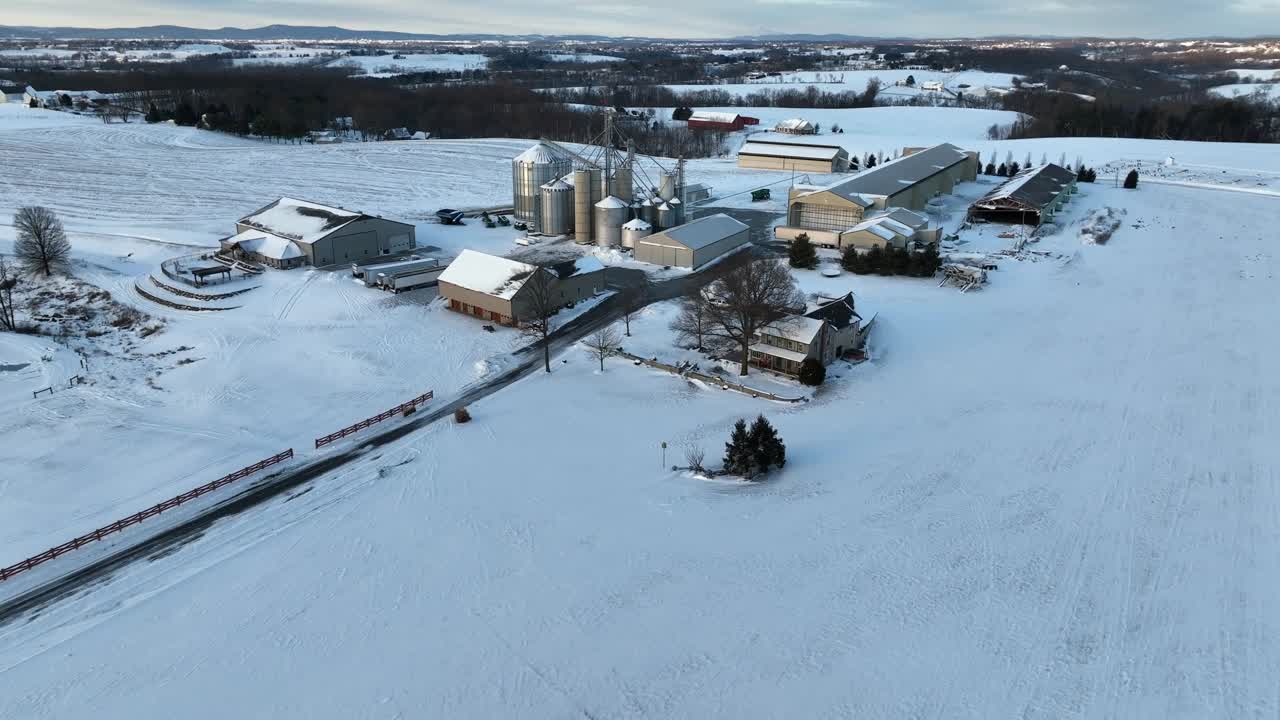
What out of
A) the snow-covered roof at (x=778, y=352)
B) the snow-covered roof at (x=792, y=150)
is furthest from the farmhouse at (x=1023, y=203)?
the snow-covered roof at (x=778, y=352)

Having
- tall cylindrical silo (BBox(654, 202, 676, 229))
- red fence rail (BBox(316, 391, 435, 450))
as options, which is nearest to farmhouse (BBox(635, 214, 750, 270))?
tall cylindrical silo (BBox(654, 202, 676, 229))

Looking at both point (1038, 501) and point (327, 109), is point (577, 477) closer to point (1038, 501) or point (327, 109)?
point (1038, 501)

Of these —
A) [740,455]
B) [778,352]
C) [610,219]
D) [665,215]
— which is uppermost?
[665,215]

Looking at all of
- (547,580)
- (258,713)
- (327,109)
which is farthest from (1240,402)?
(327,109)

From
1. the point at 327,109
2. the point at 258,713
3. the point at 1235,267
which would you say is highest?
the point at 327,109

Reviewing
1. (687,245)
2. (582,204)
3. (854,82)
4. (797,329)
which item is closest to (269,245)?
(582,204)

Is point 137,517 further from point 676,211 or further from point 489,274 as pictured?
point 676,211
